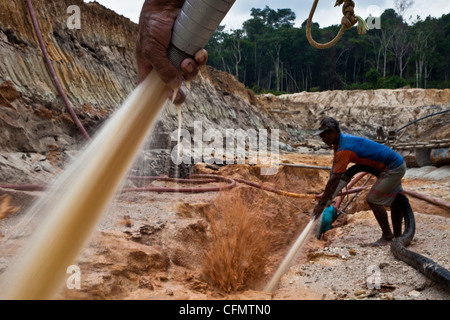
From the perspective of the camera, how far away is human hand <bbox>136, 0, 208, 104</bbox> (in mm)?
1725

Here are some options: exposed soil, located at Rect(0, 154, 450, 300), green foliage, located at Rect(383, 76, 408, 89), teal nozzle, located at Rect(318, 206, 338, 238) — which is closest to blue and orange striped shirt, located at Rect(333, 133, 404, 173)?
exposed soil, located at Rect(0, 154, 450, 300)

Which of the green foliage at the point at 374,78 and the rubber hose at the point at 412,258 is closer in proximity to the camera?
the rubber hose at the point at 412,258

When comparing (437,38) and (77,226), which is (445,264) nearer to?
(77,226)

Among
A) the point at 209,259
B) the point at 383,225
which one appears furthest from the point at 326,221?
the point at 209,259

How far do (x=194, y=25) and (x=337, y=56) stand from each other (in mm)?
50600

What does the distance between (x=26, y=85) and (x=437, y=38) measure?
52511 mm

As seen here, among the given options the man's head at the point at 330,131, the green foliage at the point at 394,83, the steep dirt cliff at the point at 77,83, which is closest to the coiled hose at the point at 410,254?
the man's head at the point at 330,131

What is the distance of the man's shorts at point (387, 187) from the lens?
3.67 meters

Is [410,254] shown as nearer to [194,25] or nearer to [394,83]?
[194,25]


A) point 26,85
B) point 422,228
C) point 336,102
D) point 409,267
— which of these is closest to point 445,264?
point 409,267

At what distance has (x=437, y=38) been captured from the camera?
43.1 metres

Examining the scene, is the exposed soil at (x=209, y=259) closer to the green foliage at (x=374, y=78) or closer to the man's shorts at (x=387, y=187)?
the man's shorts at (x=387, y=187)

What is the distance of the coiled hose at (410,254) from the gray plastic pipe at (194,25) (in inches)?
89.4

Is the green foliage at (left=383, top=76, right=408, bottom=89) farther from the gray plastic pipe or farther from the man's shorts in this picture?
the gray plastic pipe
